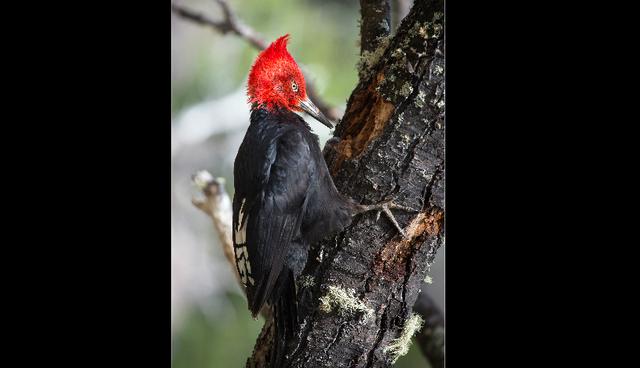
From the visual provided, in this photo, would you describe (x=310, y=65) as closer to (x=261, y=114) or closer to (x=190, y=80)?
(x=261, y=114)

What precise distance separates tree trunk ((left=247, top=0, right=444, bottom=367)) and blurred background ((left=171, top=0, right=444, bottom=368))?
8.5 inches

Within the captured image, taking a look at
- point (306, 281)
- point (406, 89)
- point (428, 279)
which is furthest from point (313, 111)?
point (428, 279)

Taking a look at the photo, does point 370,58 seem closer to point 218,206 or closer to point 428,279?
point 428,279

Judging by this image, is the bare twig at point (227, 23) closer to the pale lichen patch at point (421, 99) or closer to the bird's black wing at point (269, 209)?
the bird's black wing at point (269, 209)

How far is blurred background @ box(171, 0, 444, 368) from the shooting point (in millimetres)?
2848

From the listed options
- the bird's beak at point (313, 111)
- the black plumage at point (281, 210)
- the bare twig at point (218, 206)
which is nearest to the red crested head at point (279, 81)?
the bird's beak at point (313, 111)

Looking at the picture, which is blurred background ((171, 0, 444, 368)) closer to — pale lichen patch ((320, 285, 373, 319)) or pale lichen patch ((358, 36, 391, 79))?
pale lichen patch ((358, 36, 391, 79))

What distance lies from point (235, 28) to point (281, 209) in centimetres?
79

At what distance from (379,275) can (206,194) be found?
2.93ft

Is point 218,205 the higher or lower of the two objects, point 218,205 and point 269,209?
the higher

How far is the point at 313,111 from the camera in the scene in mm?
2756

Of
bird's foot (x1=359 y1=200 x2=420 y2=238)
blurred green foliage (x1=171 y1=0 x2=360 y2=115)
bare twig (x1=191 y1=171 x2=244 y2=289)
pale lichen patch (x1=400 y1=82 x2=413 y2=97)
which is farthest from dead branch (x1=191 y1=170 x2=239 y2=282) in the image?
pale lichen patch (x1=400 y1=82 x2=413 y2=97)

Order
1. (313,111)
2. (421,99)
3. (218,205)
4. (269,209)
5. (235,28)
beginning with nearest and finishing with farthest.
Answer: (421,99)
(269,209)
(313,111)
(235,28)
(218,205)
